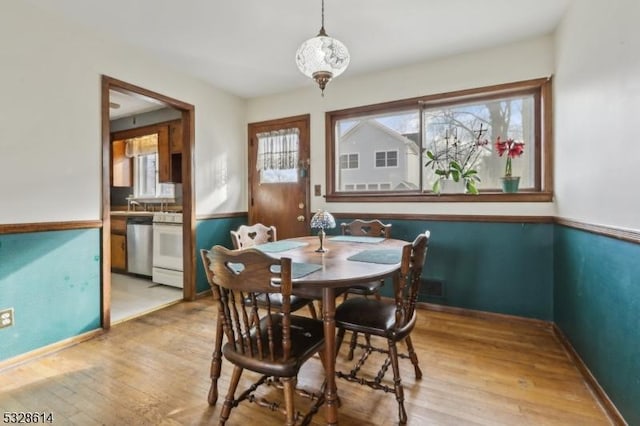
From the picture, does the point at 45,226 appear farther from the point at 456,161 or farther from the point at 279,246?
the point at 456,161

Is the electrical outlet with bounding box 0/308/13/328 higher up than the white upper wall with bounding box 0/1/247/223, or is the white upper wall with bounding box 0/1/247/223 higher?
the white upper wall with bounding box 0/1/247/223

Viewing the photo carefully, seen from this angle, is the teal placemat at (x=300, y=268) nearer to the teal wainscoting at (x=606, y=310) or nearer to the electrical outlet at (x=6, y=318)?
the teal wainscoting at (x=606, y=310)

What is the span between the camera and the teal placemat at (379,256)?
1762 millimetres

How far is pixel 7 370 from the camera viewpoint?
2070mm

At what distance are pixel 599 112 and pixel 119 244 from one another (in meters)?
5.31

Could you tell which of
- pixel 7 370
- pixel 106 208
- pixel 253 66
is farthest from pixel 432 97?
pixel 7 370

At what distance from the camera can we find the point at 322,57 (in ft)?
6.28

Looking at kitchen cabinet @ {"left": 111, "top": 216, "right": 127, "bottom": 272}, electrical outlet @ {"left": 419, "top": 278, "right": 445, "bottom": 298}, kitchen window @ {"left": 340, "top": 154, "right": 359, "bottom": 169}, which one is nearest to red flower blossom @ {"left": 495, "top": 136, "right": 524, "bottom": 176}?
electrical outlet @ {"left": 419, "top": 278, "right": 445, "bottom": 298}

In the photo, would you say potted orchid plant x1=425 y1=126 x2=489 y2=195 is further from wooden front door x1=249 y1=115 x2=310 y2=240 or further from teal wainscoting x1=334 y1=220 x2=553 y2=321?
wooden front door x1=249 y1=115 x2=310 y2=240

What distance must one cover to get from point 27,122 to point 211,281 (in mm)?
1917

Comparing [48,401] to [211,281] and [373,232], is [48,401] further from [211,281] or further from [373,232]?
[373,232]

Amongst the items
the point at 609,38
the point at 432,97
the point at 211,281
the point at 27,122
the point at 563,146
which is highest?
the point at 432,97

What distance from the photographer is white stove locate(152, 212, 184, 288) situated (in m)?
3.82

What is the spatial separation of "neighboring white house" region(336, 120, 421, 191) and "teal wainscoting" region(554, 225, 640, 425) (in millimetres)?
1480
